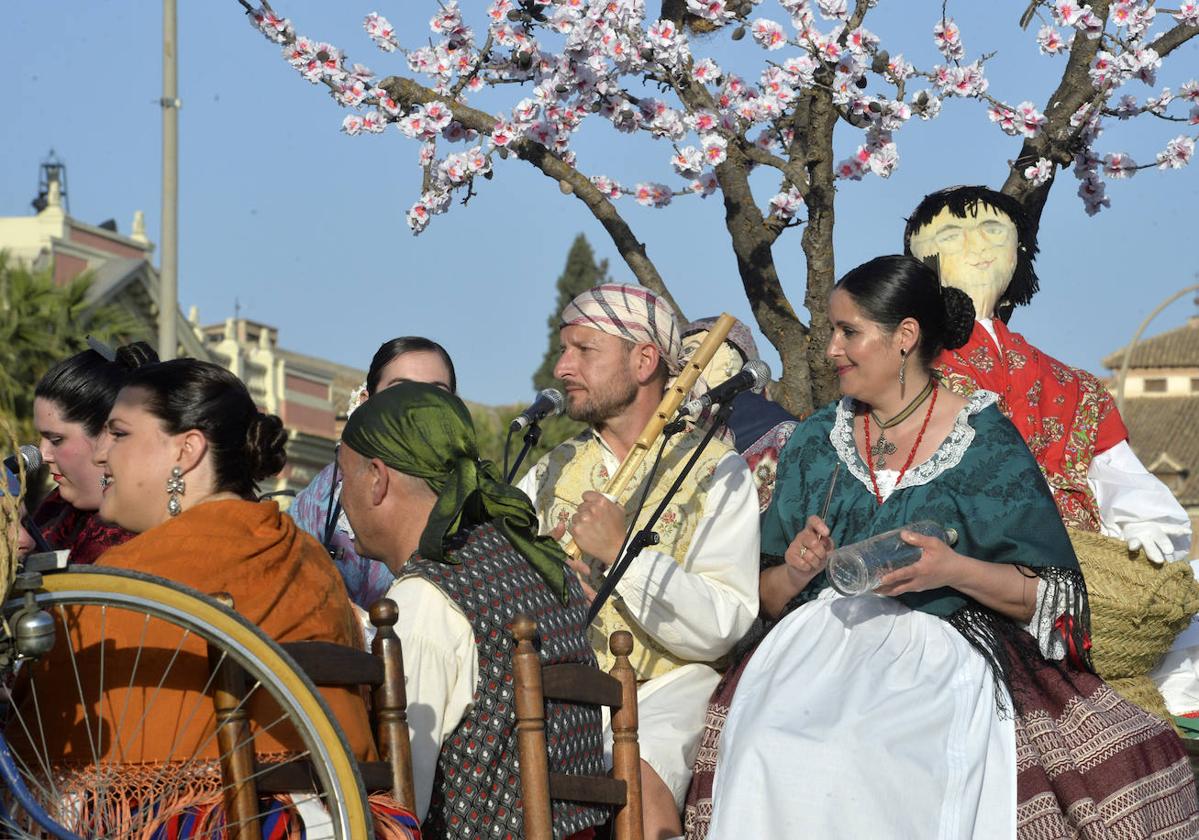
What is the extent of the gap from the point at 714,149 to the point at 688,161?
0.61 feet

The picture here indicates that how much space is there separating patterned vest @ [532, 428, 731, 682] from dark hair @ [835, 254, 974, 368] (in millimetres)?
688

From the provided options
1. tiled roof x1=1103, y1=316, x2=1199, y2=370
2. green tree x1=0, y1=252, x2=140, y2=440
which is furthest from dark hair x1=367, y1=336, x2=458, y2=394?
tiled roof x1=1103, y1=316, x2=1199, y2=370

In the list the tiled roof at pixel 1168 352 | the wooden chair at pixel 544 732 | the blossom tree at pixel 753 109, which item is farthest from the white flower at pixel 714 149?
the tiled roof at pixel 1168 352

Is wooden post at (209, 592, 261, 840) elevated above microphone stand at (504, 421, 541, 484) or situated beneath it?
situated beneath

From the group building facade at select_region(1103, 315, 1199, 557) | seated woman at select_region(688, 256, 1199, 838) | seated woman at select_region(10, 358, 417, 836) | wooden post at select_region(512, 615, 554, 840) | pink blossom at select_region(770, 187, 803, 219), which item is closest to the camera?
seated woman at select_region(10, 358, 417, 836)

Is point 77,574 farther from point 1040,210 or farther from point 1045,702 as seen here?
point 1040,210

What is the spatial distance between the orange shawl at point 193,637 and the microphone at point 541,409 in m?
1.20

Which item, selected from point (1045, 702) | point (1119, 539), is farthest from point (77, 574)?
point (1119, 539)

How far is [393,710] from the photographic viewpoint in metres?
3.38

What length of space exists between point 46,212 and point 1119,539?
3867 cm

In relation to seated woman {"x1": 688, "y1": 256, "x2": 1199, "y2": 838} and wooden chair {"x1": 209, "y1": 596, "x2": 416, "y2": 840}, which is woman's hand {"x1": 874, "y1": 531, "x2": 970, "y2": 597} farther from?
wooden chair {"x1": 209, "y1": 596, "x2": 416, "y2": 840}

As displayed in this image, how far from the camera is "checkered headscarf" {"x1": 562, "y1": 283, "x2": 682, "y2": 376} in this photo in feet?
17.3

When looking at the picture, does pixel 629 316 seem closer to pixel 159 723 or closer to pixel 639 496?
pixel 639 496

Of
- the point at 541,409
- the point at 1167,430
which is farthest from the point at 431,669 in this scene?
the point at 1167,430
